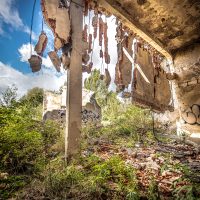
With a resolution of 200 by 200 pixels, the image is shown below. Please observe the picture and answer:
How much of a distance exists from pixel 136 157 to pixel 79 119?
2.08 meters

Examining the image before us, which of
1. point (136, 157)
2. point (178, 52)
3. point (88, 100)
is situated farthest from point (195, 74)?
point (88, 100)

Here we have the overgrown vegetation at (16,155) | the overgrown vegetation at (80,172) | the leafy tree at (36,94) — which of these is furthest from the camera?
the leafy tree at (36,94)

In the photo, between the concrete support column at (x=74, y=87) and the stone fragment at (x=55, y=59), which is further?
the concrete support column at (x=74, y=87)

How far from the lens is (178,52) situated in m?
6.95

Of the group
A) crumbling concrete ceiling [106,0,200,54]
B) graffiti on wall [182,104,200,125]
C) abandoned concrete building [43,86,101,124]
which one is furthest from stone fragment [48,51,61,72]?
abandoned concrete building [43,86,101,124]

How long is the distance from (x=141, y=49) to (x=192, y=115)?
2.70 m

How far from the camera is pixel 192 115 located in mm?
6488

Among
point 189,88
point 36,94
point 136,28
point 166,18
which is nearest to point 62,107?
point 36,94

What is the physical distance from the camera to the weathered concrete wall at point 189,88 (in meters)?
6.43

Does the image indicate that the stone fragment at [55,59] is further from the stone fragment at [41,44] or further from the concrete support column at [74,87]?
the concrete support column at [74,87]

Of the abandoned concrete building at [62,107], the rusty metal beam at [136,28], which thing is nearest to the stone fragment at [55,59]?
the rusty metal beam at [136,28]

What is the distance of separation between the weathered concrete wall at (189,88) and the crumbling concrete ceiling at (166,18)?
0.44m

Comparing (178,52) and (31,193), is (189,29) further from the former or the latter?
(31,193)

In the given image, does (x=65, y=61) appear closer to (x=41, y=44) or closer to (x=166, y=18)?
(x=41, y=44)
